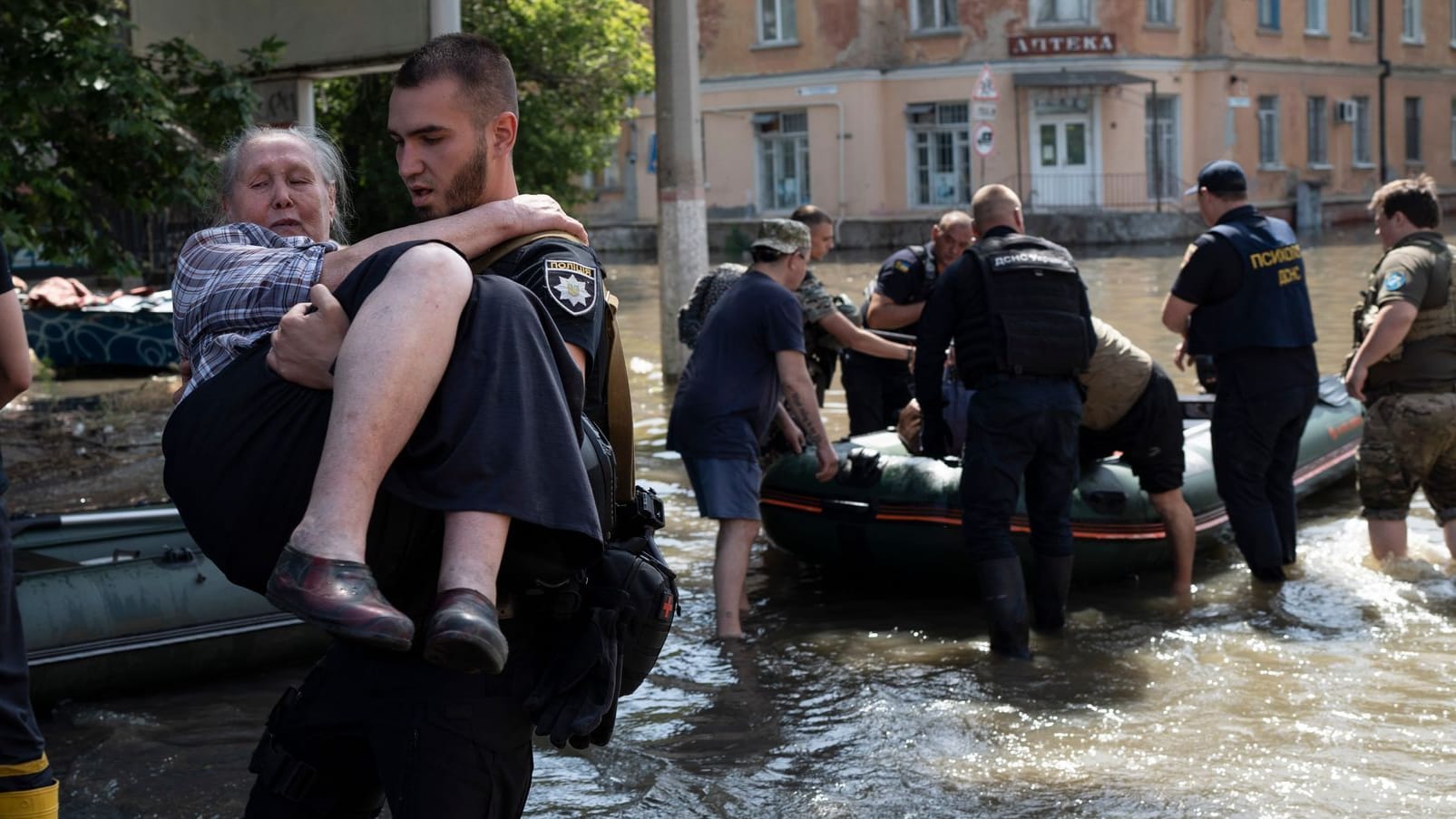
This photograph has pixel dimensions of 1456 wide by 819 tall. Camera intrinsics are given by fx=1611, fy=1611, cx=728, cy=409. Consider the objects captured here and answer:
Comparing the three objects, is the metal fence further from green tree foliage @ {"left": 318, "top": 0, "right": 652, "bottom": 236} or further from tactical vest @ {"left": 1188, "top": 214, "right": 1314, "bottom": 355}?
tactical vest @ {"left": 1188, "top": 214, "right": 1314, "bottom": 355}

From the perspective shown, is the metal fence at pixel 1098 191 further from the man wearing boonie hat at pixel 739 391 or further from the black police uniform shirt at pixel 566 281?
the black police uniform shirt at pixel 566 281

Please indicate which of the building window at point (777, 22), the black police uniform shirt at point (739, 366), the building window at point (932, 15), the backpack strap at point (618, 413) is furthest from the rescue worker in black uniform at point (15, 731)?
the building window at point (777, 22)

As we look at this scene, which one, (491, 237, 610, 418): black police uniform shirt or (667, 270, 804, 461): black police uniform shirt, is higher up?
(491, 237, 610, 418): black police uniform shirt

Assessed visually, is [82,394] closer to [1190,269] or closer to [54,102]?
[54,102]

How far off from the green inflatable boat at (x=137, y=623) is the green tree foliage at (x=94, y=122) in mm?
3557

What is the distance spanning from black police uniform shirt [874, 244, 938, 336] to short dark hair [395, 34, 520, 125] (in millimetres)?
6440

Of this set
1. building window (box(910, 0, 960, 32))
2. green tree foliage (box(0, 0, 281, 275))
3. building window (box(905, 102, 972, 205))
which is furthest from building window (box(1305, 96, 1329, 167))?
green tree foliage (box(0, 0, 281, 275))

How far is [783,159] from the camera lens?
40.7 m

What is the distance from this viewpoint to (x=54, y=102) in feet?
31.0

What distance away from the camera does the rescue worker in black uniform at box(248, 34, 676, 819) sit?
2.54 metres

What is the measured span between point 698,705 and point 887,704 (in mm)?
709

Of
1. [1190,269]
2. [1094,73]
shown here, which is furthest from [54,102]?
[1094,73]

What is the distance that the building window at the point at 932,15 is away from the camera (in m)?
38.5

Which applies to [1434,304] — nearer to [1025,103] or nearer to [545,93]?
[545,93]
